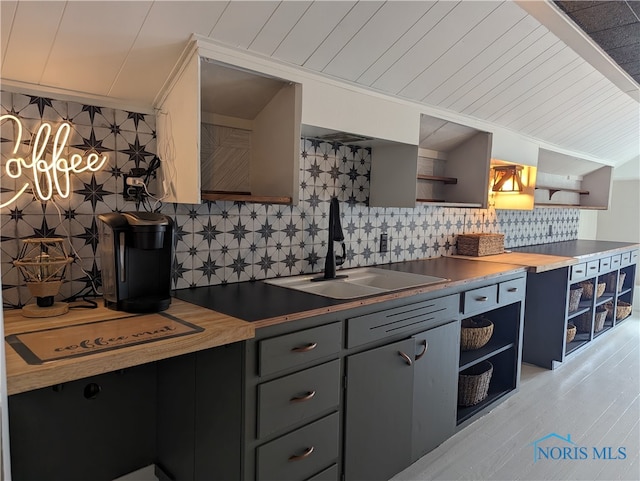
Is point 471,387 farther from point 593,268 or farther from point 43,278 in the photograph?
point 43,278

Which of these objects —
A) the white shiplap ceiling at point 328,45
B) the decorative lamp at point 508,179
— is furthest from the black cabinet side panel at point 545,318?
the white shiplap ceiling at point 328,45

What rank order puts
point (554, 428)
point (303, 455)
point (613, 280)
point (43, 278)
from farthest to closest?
point (613, 280)
point (554, 428)
point (303, 455)
point (43, 278)

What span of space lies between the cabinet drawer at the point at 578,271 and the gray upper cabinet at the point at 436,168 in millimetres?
1101

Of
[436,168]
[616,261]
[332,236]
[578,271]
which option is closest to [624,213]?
[616,261]

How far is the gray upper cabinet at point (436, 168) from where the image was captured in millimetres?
2602

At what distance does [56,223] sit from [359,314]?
1.22m

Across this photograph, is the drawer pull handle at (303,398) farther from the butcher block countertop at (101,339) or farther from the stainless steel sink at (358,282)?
the stainless steel sink at (358,282)

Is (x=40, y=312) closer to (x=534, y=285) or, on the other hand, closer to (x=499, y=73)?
(x=499, y=73)

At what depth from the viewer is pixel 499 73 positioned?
2648 mm

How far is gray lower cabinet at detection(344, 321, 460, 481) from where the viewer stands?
183cm

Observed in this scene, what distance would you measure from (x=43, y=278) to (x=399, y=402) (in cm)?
153

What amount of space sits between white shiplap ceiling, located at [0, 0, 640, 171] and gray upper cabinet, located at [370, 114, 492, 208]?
18cm

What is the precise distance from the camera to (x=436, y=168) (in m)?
3.25

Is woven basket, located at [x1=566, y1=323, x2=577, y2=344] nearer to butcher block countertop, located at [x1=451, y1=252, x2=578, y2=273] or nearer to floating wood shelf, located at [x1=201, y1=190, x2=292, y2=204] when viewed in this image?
butcher block countertop, located at [x1=451, y1=252, x2=578, y2=273]
